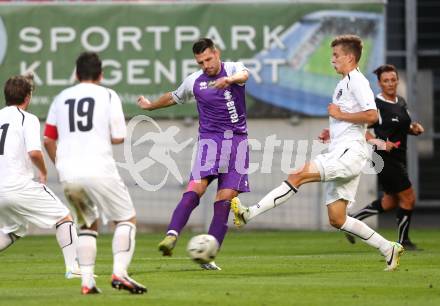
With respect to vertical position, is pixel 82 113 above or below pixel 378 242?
above

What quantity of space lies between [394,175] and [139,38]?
8773mm

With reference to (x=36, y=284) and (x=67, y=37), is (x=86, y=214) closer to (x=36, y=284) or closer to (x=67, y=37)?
(x=36, y=284)

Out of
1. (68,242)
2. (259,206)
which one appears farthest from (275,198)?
(68,242)

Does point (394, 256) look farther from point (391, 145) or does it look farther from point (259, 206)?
point (391, 145)

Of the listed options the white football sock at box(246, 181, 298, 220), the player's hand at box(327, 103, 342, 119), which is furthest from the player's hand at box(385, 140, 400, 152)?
the white football sock at box(246, 181, 298, 220)

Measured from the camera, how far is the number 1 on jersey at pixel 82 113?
982 cm

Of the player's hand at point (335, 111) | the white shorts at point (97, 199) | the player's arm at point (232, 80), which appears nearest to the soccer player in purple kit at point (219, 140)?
the player's arm at point (232, 80)

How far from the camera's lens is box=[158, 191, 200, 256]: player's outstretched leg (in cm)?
1177

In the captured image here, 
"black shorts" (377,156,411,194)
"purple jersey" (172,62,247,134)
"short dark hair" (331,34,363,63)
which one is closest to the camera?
"short dark hair" (331,34,363,63)

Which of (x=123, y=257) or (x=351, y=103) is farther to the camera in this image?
(x=351, y=103)

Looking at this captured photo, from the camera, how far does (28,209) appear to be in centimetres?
1194

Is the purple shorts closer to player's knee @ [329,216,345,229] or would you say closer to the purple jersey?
the purple jersey

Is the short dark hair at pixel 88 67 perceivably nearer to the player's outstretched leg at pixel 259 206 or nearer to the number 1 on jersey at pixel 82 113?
the number 1 on jersey at pixel 82 113

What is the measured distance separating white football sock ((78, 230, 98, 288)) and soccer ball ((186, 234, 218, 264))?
1921mm
